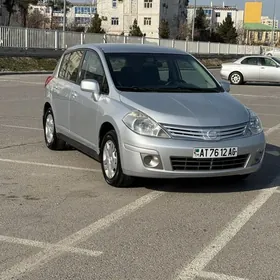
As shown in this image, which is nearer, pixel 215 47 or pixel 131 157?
pixel 131 157

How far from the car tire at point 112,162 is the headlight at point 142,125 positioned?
290mm

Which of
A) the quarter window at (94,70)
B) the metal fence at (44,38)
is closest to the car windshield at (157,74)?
the quarter window at (94,70)

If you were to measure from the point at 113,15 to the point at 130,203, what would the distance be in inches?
4160

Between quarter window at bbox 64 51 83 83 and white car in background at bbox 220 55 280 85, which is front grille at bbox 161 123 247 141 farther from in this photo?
white car in background at bbox 220 55 280 85

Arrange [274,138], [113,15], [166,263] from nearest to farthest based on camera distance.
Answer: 1. [166,263]
2. [274,138]
3. [113,15]

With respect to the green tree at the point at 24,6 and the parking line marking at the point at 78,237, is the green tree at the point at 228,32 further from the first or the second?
the parking line marking at the point at 78,237

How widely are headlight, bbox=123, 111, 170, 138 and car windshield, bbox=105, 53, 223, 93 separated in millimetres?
674

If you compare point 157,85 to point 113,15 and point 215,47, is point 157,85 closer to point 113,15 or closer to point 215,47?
point 215,47

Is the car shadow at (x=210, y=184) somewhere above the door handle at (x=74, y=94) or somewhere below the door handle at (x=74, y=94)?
below

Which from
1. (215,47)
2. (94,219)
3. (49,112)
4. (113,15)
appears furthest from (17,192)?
(113,15)

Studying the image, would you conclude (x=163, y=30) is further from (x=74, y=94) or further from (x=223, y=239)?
(x=223, y=239)

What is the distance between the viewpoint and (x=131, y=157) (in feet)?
19.3

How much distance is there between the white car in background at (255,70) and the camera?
26.3 metres

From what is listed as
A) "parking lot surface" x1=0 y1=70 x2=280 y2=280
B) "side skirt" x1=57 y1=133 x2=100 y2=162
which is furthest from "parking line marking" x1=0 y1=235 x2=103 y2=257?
"side skirt" x1=57 y1=133 x2=100 y2=162
